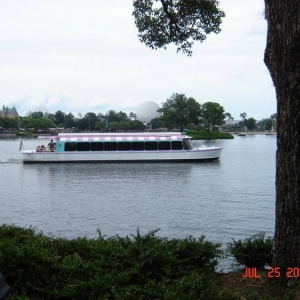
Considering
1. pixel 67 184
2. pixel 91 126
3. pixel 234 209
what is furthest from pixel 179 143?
pixel 91 126

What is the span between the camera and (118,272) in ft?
20.1

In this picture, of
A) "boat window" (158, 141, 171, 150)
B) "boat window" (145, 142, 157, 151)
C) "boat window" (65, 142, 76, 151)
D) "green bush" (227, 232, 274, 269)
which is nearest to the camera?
"green bush" (227, 232, 274, 269)

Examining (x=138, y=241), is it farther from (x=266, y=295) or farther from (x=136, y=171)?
(x=136, y=171)

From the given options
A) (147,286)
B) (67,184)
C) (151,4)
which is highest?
(151,4)

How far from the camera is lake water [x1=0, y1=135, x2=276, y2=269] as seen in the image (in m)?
16.0

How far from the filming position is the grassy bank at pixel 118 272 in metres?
5.44

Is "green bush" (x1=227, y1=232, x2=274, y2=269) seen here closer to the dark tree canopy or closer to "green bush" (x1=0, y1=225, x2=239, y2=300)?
"green bush" (x1=0, y1=225, x2=239, y2=300)

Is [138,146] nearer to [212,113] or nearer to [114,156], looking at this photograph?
[114,156]

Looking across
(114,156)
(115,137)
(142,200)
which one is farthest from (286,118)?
(115,137)

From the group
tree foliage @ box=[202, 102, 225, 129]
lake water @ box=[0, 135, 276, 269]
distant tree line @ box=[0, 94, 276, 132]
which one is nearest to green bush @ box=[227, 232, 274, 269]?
lake water @ box=[0, 135, 276, 269]

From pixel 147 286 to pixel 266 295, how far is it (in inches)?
59.9

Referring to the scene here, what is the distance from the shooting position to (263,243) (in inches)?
300

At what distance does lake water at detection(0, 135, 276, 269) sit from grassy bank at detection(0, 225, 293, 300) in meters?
3.53
